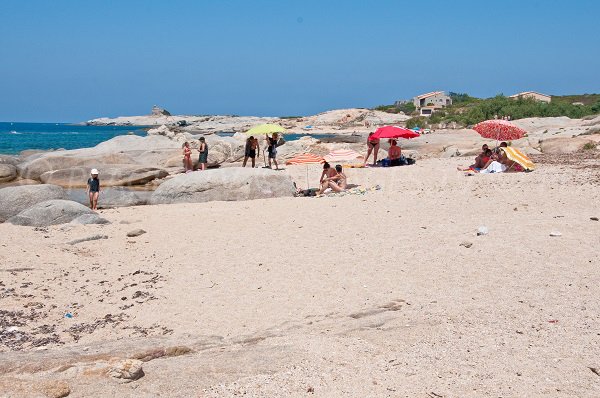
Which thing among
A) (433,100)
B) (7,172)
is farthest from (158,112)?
(7,172)

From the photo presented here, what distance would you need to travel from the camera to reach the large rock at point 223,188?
55.8 ft

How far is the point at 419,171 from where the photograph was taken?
19.8 metres

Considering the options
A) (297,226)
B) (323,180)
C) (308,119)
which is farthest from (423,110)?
(297,226)

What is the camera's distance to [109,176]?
22891mm

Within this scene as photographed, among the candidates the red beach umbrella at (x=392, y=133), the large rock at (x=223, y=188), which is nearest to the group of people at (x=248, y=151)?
the red beach umbrella at (x=392, y=133)

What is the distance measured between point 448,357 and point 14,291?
19.7 ft

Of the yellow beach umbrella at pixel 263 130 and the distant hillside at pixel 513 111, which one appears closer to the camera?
the yellow beach umbrella at pixel 263 130

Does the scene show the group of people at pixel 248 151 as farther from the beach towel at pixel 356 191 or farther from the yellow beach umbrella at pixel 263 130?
the beach towel at pixel 356 191

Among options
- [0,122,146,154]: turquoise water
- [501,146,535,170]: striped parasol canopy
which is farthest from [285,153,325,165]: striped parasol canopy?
[0,122,146,154]: turquoise water

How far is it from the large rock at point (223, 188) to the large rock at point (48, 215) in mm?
3871

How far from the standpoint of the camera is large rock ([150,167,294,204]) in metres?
17.0

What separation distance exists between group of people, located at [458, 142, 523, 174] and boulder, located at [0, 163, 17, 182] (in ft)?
56.1

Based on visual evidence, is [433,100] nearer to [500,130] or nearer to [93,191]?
[500,130]

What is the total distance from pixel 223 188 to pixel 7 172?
1199cm
